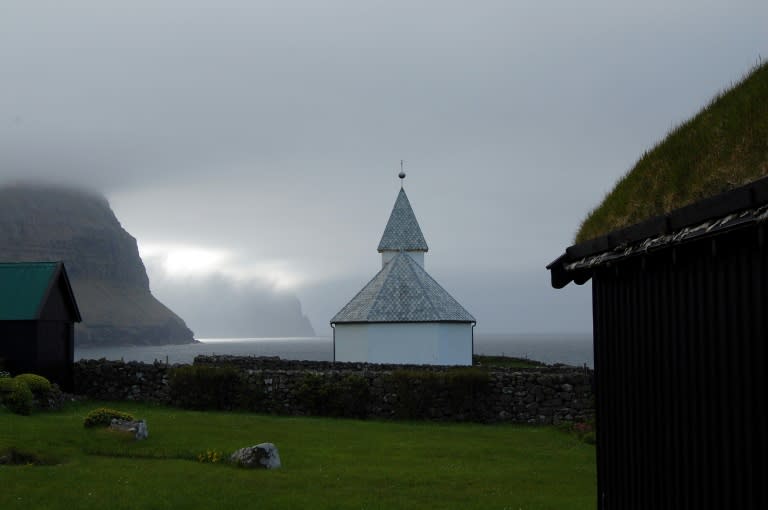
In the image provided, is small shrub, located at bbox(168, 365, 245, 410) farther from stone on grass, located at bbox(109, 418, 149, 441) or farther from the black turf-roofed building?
the black turf-roofed building

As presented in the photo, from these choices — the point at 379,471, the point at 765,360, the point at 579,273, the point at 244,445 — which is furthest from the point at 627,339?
the point at 244,445

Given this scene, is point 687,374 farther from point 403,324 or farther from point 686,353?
point 403,324

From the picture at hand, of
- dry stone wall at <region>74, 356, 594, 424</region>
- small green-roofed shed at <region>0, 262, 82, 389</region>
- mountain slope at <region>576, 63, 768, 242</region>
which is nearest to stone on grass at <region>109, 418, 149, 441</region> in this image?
dry stone wall at <region>74, 356, 594, 424</region>

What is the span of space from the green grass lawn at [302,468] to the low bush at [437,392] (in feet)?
6.31

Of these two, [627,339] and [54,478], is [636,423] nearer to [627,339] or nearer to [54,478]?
[627,339]

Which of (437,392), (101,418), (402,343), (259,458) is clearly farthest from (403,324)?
(259,458)

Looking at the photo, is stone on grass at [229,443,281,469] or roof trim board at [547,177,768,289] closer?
roof trim board at [547,177,768,289]

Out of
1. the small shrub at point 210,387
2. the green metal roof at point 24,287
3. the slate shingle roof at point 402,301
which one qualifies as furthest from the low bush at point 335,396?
the slate shingle roof at point 402,301

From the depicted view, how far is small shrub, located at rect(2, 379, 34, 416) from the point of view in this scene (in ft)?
81.2

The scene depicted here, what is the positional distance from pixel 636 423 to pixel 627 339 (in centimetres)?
84

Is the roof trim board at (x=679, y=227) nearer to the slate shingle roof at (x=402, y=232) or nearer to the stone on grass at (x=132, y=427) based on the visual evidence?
the stone on grass at (x=132, y=427)

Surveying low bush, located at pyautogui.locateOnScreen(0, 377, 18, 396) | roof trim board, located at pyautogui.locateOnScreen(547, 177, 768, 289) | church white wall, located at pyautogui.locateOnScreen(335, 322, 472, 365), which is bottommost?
low bush, located at pyautogui.locateOnScreen(0, 377, 18, 396)

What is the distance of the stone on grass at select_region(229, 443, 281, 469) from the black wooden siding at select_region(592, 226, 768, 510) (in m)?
9.13

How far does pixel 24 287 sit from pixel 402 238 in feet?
79.8
